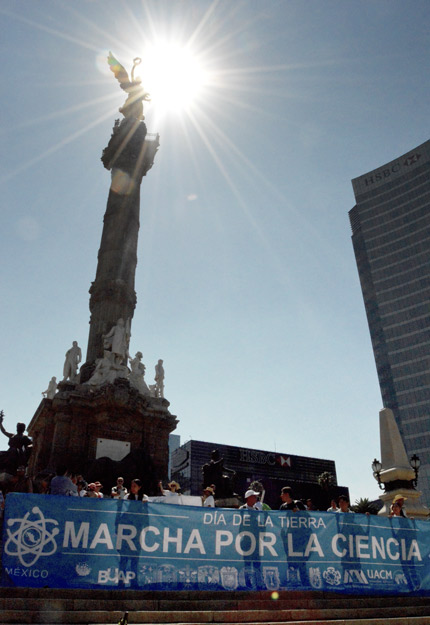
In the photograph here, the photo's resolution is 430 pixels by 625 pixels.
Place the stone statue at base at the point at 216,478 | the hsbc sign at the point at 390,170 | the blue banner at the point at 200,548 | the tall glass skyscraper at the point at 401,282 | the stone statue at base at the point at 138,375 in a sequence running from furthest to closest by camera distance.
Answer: the hsbc sign at the point at 390,170
the tall glass skyscraper at the point at 401,282
the stone statue at base at the point at 138,375
the stone statue at base at the point at 216,478
the blue banner at the point at 200,548

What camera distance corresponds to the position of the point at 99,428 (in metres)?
22.0

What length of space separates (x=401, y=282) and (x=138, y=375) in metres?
97.1

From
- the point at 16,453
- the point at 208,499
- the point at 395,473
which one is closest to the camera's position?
the point at 208,499

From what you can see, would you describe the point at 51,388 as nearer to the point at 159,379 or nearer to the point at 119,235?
the point at 159,379

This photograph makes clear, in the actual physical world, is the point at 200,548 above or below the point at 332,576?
above

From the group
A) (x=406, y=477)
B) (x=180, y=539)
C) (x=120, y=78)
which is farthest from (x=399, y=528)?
(x=120, y=78)

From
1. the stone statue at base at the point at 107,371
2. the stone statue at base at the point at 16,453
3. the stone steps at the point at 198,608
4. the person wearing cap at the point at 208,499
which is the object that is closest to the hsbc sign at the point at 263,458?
the stone statue at base at the point at 107,371

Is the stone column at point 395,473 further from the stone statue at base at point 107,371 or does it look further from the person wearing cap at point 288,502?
the stone statue at base at point 107,371

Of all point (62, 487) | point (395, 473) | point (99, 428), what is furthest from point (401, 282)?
point (62, 487)

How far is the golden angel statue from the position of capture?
35562 millimetres

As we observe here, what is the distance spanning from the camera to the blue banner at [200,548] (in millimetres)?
7414

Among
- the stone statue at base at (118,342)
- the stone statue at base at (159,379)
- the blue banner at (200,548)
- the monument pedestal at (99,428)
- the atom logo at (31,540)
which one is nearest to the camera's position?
the atom logo at (31,540)

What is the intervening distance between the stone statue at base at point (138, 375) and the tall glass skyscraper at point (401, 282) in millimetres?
89497

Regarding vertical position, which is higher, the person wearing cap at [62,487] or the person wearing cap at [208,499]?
the person wearing cap at [208,499]
